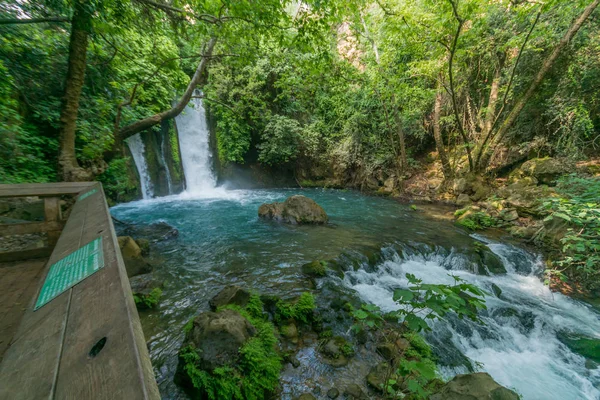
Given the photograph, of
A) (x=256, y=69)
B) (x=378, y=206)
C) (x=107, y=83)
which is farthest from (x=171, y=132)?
(x=378, y=206)

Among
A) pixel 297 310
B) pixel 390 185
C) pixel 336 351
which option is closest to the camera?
pixel 336 351

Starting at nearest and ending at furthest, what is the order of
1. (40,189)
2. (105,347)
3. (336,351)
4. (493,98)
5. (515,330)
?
(105,347) < (40,189) < (336,351) < (515,330) < (493,98)

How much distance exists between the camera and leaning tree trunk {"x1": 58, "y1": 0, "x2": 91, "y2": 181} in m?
3.90

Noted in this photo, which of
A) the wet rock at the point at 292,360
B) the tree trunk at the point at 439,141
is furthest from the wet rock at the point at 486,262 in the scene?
the tree trunk at the point at 439,141

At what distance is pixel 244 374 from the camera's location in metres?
2.56

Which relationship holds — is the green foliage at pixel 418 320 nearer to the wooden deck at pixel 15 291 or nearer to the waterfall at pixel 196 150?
the wooden deck at pixel 15 291

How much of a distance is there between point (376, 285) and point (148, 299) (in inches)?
161

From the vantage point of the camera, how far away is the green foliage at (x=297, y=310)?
3.73 m

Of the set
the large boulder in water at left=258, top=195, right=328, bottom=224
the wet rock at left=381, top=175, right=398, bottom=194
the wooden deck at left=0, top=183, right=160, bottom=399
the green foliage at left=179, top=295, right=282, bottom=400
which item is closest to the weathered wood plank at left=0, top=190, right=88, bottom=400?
the wooden deck at left=0, top=183, right=160, bottom=399

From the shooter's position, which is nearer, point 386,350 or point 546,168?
point 386,350

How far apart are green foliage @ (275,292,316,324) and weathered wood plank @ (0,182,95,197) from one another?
3.00m

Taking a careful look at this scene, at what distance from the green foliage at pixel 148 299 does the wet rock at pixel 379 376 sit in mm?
3299

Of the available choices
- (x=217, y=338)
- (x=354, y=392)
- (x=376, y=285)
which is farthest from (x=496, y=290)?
(x=217, y=338)

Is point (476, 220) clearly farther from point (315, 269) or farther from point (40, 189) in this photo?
point (40, 189)
